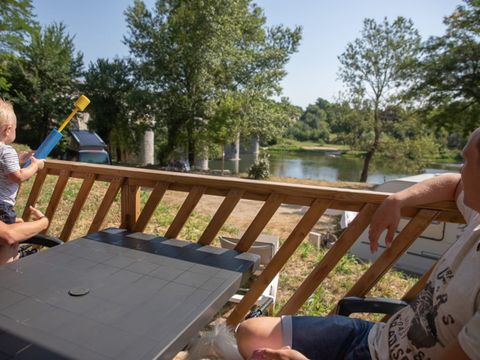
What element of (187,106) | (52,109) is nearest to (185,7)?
(187,106)

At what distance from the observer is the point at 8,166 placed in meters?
1.74

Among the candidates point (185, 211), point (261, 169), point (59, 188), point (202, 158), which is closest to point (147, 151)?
point (202, 158)

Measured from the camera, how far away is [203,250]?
1.62 metres

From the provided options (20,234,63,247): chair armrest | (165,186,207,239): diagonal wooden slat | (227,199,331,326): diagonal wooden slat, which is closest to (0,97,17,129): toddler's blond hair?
(20,234,63,247): chair armrest

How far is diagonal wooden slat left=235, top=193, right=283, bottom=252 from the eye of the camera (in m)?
1.67

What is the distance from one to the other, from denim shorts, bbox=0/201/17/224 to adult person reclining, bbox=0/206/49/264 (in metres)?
0.24

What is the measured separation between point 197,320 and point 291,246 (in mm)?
768

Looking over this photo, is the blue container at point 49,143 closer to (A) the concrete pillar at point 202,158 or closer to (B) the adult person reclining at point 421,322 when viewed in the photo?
(B) the adult person reclining at point 421,322

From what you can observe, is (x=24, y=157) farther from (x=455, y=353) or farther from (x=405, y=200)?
(x=455, y=353)

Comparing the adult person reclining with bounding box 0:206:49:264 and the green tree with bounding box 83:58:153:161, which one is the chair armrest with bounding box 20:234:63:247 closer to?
the adult person reclining with bounding box 0:206:49:264

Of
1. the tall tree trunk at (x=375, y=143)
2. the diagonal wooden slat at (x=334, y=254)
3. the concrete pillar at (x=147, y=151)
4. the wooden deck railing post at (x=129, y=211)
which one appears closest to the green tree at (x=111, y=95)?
the concrete pillar at (x=147, y=151)

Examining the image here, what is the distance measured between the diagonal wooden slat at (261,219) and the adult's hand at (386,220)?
0.45 metres

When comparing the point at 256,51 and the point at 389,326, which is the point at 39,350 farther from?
the point at 256,51

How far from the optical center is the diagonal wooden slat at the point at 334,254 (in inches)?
59.4
